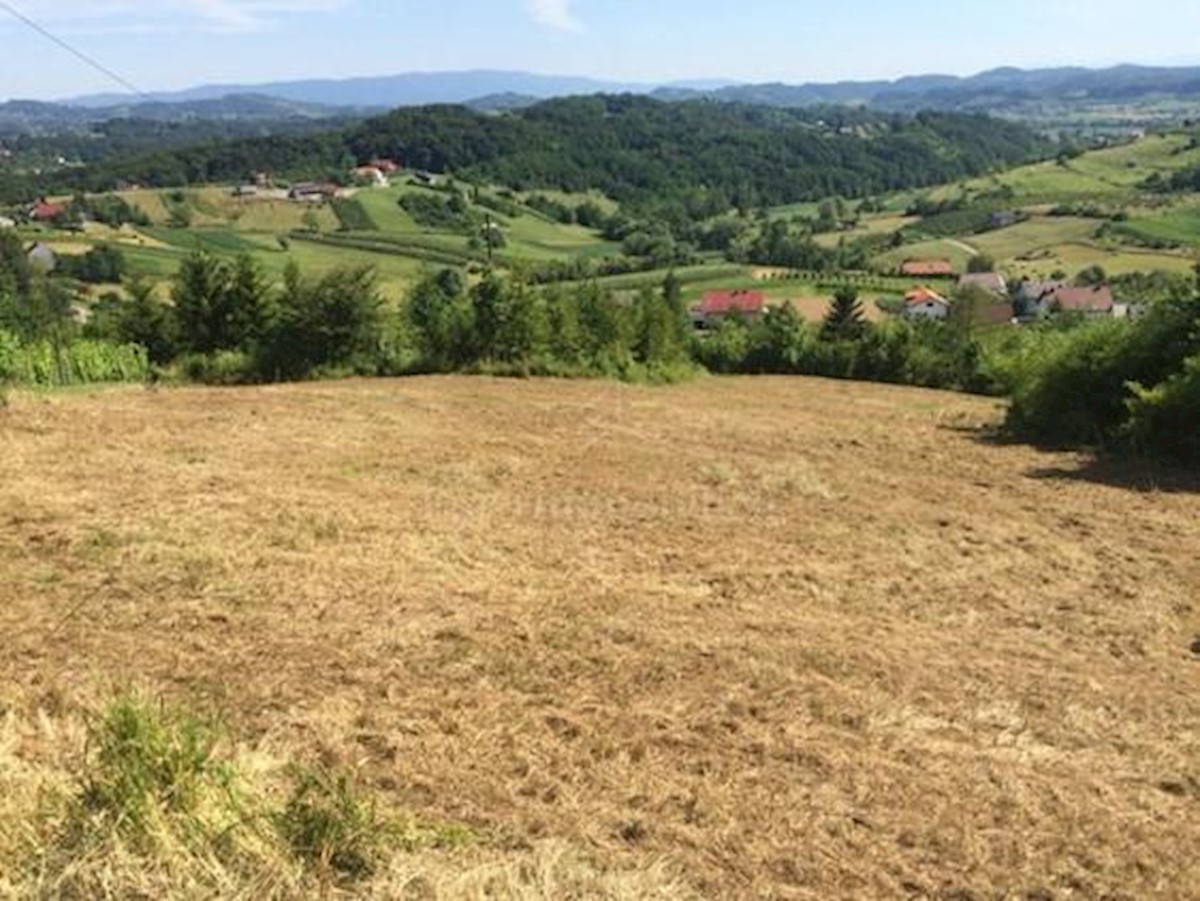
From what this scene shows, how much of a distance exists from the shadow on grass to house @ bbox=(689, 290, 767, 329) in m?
52.5

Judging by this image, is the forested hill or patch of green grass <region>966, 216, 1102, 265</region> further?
the forested hill

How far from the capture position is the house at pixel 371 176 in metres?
144

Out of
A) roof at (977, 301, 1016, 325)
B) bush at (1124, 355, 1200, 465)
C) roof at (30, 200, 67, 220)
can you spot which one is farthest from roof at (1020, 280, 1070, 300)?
roof at (30, 200, 67, 220)

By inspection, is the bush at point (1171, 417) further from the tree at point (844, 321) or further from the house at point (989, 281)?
the house at point (989, 281)

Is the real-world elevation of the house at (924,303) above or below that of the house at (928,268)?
above

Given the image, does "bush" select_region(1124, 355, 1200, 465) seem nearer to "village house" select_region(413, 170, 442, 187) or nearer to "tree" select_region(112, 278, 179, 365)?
"tree" select_region(112, 278, 179, 365)

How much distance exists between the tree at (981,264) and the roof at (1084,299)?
16.6m

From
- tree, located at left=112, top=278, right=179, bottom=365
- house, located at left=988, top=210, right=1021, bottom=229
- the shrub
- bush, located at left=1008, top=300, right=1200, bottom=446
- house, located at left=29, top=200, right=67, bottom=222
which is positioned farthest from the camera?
house, located at left=988, top=210, right=1021, bottom=229

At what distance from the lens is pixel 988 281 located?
91.3 m

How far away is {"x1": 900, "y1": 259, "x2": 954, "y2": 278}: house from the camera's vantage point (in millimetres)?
100250

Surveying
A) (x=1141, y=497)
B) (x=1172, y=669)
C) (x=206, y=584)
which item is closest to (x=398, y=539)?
(x=206, y=584)

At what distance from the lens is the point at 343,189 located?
138 metres

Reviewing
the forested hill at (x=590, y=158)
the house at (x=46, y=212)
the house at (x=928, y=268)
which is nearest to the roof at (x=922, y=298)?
the house at (x=928, y=268)

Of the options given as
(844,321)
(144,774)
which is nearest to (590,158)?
(844,321)
